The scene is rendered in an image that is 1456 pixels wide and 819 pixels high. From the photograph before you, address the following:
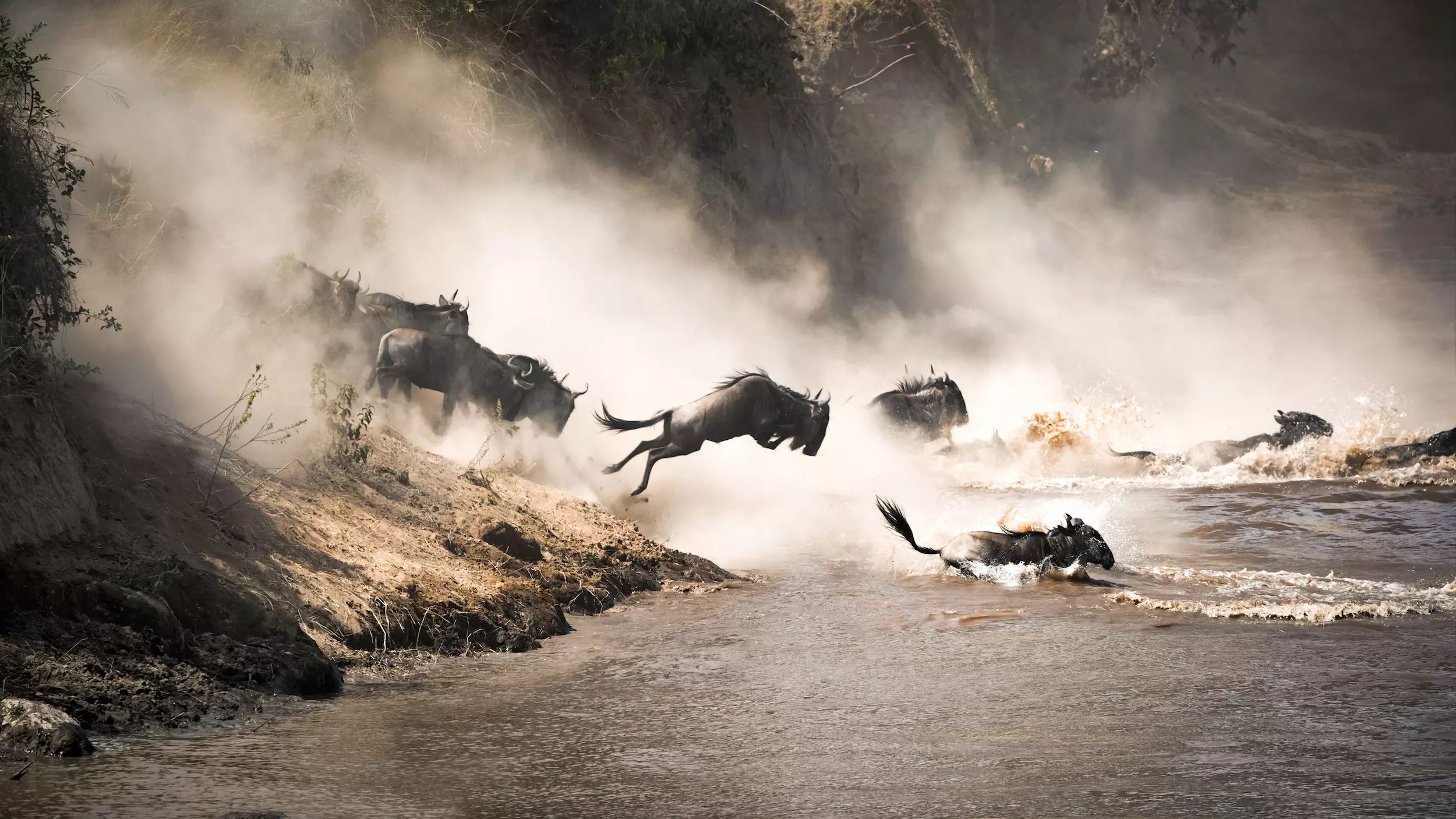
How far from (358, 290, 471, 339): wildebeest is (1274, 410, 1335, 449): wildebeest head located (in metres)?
10.8

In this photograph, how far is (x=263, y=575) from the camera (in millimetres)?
7273

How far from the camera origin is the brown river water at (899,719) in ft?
16.0

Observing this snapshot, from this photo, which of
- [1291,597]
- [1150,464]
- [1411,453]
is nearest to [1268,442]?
[1150,464]

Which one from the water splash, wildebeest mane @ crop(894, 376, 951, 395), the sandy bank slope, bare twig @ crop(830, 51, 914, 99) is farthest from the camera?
bare twig @ crop(830, 51, 914, 99)

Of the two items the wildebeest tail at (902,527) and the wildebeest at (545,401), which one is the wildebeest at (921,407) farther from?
the wildebeest tail at (902,527)

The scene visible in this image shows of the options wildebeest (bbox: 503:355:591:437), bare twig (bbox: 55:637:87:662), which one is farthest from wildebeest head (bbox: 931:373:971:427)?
bare twig (bbox: 55:637:87:662)

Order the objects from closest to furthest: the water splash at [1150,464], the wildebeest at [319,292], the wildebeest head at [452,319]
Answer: the wildebeest at [319,292] < the wildebeest head at [452,319] < the water splash at [1150,464]

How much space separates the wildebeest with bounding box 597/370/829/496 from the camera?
13398 millimetres

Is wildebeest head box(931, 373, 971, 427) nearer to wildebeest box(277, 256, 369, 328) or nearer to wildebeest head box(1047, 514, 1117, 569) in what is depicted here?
wildebeest head box(1047, 514, 1117, 569)

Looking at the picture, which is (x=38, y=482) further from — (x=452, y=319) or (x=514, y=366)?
(x=514, y=366)

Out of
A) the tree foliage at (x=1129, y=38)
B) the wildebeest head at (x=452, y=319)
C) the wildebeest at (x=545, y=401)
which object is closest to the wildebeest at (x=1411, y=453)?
the wildebeest at (x=545, y=401)

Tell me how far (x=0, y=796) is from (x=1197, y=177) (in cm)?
3948

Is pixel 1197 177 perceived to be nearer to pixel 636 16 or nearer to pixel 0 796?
pixel 636 16

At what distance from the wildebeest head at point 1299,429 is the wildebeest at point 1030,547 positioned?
8630mm
